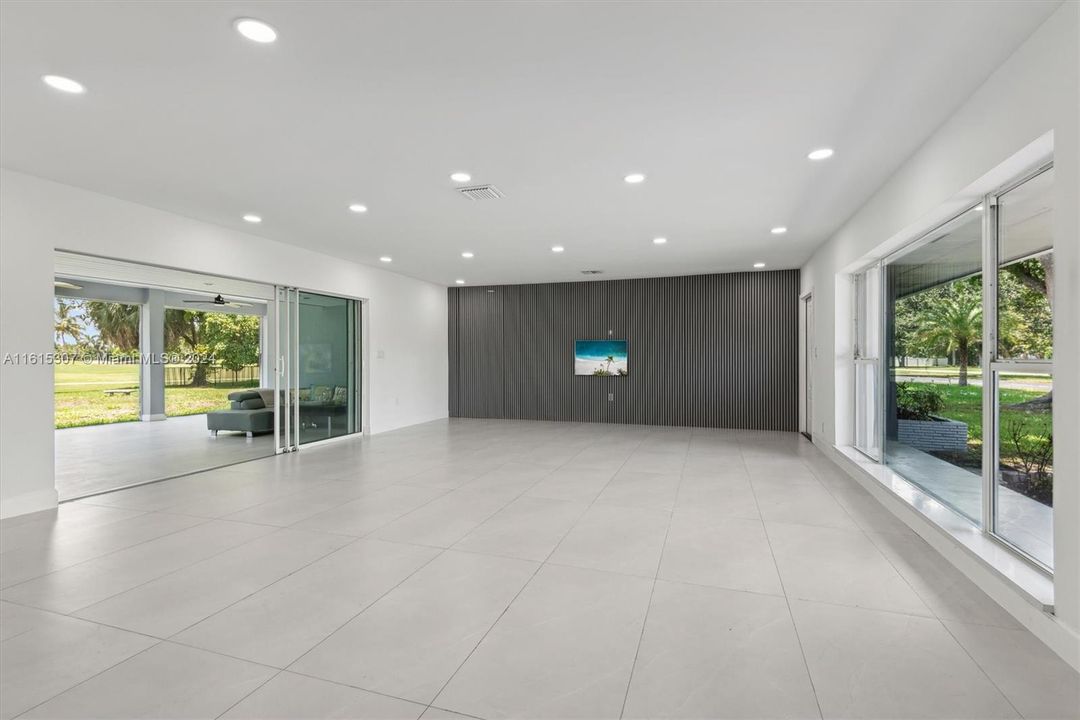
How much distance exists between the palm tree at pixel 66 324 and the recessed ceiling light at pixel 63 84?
7677 mm

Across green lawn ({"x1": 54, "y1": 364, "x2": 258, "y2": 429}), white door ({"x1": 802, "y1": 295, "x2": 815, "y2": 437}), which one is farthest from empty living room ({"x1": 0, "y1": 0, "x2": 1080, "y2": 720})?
green lawn ({"x1": 54, "y1": 364, "x2": 258, "y2": 429})

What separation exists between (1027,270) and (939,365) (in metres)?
1.33

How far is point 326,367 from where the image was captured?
7.77 metres

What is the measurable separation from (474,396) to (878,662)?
30.7 ft

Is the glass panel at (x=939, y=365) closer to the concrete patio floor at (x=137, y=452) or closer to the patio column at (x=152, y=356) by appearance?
the concrete patio floor at (x=137, y=452)

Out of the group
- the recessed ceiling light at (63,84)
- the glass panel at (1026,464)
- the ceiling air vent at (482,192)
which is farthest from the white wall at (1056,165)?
the recessed ceiling light at (63,84)

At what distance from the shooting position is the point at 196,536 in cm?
373

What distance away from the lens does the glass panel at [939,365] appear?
11.6 feet

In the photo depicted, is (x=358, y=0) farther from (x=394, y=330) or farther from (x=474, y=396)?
(x=474, y=396)

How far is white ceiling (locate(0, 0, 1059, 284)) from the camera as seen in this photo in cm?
233

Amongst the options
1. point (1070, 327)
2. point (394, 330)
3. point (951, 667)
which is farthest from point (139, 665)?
point (394, 330)

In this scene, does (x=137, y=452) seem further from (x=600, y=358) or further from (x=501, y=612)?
(x=600, y=358)
